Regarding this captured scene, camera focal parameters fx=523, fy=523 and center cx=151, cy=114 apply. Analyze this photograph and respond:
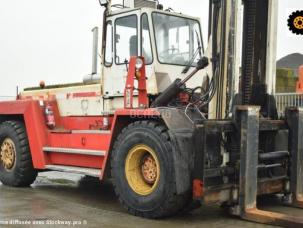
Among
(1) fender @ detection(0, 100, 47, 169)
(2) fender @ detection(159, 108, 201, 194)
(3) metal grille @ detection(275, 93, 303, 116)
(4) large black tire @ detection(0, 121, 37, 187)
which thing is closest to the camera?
(2) fender @ detection(159, 108, 201, 194)

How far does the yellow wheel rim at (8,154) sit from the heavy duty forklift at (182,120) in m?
0.33

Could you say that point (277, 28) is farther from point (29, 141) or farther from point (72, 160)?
point (29, 141)

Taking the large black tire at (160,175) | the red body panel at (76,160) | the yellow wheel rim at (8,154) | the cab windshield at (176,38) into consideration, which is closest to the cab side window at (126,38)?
the cab windshield at (176,38)

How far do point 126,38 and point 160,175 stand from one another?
2304 mm

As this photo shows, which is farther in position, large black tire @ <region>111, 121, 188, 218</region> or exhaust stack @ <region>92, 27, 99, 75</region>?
exhaust stack @ <region>92, 27, 99, 75</region>

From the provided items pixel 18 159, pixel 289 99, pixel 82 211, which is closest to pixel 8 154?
pixel 18 159

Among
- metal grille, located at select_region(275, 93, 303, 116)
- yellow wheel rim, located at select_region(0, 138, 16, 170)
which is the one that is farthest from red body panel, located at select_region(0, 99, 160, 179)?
metal grille, located at select_region(275, 93, 303, 116)

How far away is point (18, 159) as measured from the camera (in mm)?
8477

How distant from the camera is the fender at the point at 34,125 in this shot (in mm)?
8227

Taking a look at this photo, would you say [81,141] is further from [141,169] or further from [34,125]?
[141,169]

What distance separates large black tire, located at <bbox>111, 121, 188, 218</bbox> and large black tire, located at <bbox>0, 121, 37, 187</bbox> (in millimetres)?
2458

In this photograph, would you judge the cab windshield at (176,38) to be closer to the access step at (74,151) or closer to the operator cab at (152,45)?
the operator cab at (152,45)

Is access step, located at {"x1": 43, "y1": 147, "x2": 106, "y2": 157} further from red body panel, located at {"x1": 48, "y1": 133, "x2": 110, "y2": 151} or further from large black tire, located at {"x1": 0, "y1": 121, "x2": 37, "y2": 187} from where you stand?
large black tire, located at {"x1": 0, "y1": 121, "x2": 37, "y2": 187}

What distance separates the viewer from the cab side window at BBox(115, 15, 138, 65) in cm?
718
